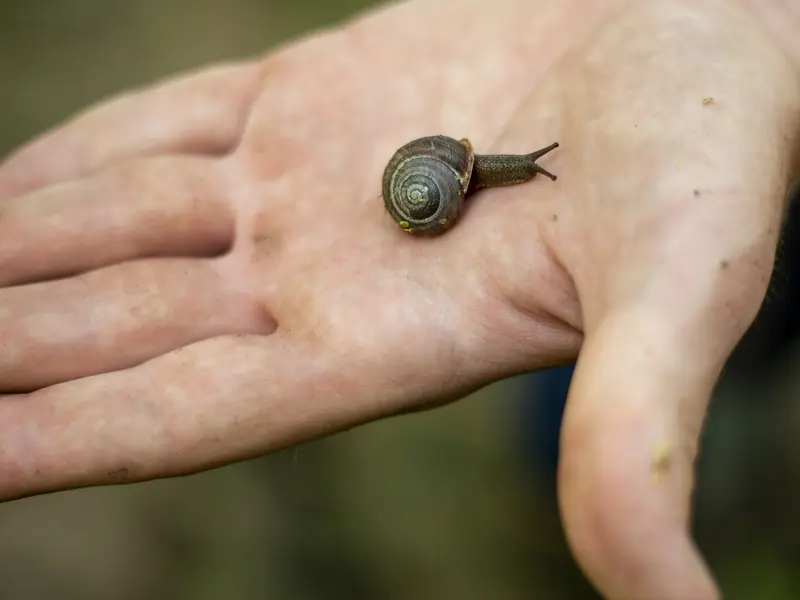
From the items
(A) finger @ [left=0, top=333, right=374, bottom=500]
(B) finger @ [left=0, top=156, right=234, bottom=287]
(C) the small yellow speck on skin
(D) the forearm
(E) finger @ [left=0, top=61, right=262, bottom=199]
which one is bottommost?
(A) finger @ [left=0, top=333, right=374, bottom=500]

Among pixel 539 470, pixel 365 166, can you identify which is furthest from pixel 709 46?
pixel 539 470

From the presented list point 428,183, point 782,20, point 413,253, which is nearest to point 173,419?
point 413,253

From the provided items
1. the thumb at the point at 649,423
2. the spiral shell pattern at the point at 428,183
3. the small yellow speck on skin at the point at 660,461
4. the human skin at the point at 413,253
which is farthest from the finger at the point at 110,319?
the small yellow speck on skin at the point at 660,461

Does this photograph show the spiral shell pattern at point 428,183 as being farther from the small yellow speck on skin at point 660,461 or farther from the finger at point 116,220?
the small yellow speck on skin at point 660,461

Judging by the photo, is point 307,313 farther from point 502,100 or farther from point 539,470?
point 539,470

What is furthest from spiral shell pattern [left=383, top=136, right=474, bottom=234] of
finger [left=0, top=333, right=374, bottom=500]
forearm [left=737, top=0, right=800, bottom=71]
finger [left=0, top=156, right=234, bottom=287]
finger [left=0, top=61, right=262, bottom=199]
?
forearm [left=737, top=0, right=800, bottom=71]

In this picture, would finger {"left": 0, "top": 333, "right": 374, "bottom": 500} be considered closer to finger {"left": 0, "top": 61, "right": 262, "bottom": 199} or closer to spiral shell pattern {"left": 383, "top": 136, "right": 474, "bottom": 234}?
spiral shell pattern {"left": 383, "top": 136, "right": 474, "bottom": 234}

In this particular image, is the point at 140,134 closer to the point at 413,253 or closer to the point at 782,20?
the point at 413,253

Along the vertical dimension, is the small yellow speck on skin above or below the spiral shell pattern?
below
